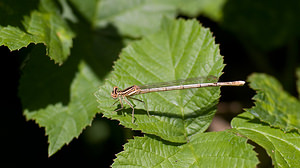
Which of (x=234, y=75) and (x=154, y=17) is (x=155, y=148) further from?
(x=234, y=75)

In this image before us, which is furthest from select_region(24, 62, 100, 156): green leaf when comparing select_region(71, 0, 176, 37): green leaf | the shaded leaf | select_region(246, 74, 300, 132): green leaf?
the shaded leaf

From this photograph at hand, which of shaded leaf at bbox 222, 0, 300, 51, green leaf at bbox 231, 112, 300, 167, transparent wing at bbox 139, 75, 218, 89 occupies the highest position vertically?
shaded leaf at bbox 222, 0, 300, 51

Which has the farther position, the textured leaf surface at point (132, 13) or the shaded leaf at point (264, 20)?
the shaded leaf at point (264, 20)

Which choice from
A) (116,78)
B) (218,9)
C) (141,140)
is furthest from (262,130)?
(218,9)

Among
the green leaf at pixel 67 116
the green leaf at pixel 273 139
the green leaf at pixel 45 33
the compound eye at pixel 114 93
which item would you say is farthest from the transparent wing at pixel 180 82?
the green leaf at pixel 45 33

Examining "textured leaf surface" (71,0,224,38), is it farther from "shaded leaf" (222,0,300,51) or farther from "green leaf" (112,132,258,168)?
"green leaf" (112,132,258,168)

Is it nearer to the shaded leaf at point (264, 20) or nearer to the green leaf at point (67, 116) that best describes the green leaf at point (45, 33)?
the green leaf at point (67, 116)
